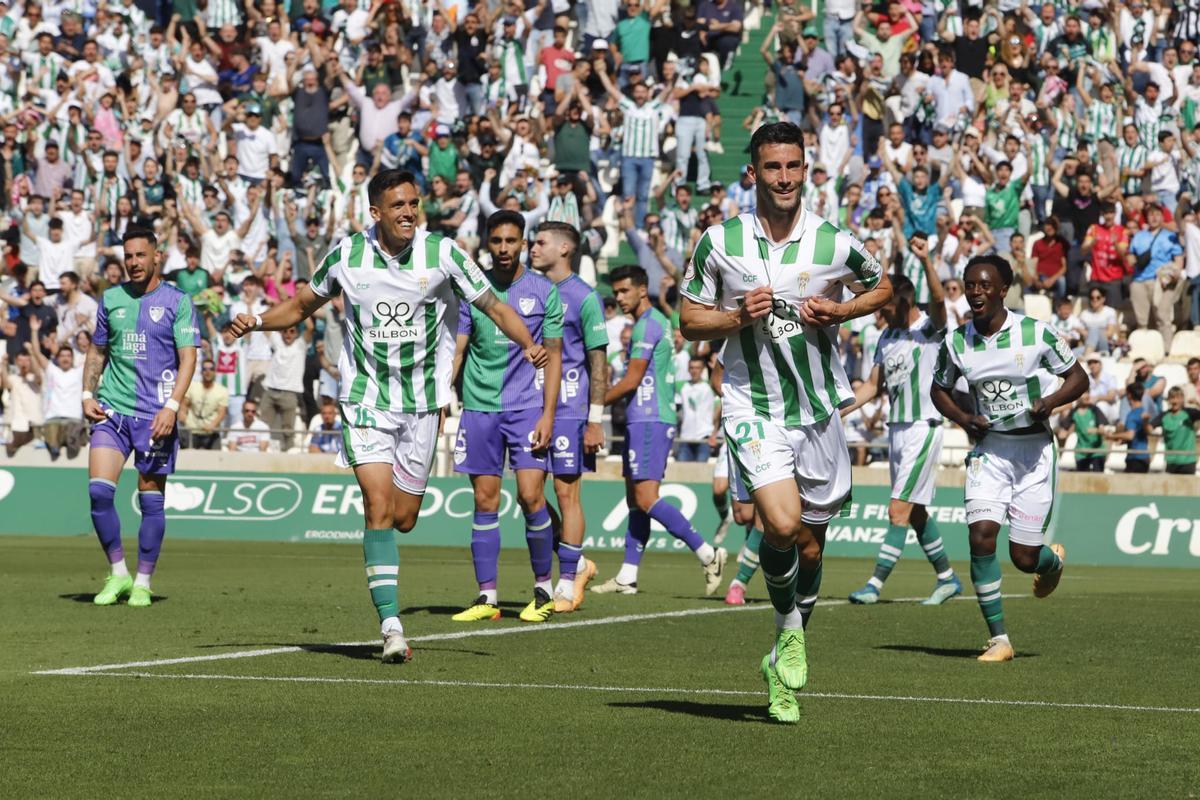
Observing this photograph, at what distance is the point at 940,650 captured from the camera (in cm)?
1231

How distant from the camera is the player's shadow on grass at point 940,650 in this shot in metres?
12.0

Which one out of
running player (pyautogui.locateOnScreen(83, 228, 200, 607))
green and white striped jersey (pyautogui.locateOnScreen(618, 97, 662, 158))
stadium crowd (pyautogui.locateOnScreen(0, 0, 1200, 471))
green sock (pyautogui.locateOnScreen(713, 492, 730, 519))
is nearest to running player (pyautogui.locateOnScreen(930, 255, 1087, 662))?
running player (pyautogui.locateOnScreen(83, 228, 200, 607))

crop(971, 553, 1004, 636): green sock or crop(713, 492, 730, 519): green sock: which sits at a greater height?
crop(971, 553, 1004, 636): green sock

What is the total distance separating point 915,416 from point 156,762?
34.3 ft

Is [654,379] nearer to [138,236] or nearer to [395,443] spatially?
[138,236]

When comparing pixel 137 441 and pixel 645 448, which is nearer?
pixel 137 441

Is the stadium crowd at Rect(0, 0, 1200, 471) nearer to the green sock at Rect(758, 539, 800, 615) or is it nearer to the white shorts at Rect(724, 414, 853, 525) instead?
the white shorts at Rect(724, 414, 853, 525)

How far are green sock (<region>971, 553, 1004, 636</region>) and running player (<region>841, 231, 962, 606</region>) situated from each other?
13.3 ft

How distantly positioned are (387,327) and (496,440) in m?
2.84

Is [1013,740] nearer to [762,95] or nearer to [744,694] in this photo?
[744,694]

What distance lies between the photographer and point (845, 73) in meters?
30.5

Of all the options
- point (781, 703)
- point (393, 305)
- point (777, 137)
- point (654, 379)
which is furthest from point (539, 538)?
point (777, 137)

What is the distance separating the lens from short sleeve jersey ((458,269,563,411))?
44.9 feet

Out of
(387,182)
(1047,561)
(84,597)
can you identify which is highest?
(387,182)
